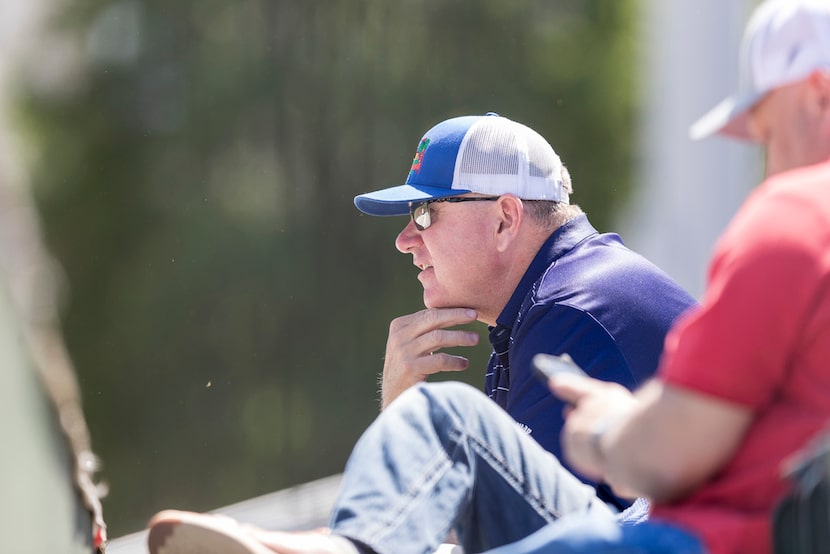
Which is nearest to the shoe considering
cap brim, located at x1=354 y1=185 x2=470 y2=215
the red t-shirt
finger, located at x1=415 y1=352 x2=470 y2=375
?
the red t-shirt

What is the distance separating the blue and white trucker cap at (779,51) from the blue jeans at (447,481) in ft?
1.91

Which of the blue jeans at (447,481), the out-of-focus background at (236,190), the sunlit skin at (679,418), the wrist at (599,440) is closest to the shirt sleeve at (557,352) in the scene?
the blue jeans at (447,481)

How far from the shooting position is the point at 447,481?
5.39ft

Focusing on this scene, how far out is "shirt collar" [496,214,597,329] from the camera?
2.39 metres

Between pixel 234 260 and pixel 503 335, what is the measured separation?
2.50 meters

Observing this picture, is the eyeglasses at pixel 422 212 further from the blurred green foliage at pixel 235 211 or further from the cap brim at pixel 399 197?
the blurred green foliage at pixel 235 211

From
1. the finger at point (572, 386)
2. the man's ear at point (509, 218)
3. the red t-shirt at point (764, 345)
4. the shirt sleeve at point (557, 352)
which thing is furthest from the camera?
the man's ear at point (509, 218)

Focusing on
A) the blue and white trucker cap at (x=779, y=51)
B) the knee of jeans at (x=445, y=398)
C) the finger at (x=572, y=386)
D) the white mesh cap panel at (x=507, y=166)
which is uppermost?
the blue and white trucker cap at (x=779, y=51)

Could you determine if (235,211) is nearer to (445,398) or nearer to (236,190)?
(236,190)

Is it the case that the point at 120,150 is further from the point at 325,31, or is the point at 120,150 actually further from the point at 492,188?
the point at 492,188

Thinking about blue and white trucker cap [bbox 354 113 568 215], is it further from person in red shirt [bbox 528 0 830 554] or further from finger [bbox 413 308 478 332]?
person in red shirt [bbox 528 0 830 554]

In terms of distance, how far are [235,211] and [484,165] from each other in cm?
232

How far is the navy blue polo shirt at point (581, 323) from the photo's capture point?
213cm

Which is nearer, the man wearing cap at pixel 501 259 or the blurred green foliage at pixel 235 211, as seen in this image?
the man wearing cap at pixel 501 259
